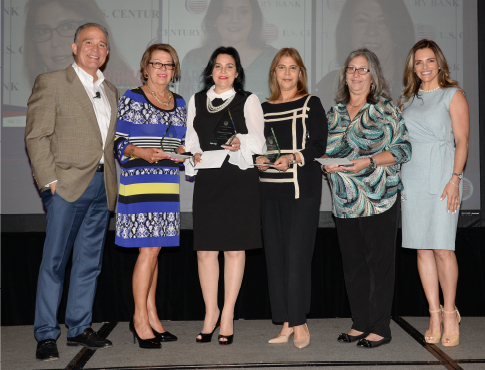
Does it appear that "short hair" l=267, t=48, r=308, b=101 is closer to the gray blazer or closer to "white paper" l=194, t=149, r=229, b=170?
"white paper" l=194, t=149, r=229, b=170

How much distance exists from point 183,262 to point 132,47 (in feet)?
6.74

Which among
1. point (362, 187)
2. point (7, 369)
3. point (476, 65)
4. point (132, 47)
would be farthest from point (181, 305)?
point (476, 65)

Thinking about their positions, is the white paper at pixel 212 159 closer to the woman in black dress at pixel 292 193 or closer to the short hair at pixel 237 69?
the woman in black dress at pixel 292 193

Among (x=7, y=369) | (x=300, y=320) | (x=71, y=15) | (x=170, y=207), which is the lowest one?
(x=7, y=369)

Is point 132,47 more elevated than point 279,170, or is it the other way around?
point 132,47

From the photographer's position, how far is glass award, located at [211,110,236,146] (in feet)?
9.39

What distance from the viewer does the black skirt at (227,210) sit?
9.50 feet

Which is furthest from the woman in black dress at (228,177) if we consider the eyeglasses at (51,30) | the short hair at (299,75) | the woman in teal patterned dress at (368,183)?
the eyeglasses at (51,30)

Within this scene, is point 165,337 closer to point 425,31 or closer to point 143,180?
point 143,180

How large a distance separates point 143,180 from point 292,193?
908mm

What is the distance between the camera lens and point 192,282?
388cm

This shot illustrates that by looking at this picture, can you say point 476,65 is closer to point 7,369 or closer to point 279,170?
point 279,170

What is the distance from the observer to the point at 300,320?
2914 millimetres

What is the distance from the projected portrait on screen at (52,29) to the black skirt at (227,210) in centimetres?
213
